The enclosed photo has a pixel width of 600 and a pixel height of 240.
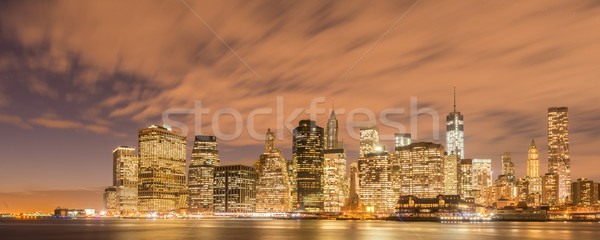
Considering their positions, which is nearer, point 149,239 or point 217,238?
point 149,239

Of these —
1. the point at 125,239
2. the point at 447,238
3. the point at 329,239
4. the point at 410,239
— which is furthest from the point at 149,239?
the point at 447,238

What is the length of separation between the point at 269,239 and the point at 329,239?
11.6m

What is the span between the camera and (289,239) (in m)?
105

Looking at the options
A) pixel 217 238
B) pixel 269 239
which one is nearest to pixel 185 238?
pixel 217 238

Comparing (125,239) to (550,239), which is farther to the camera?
(550,239)

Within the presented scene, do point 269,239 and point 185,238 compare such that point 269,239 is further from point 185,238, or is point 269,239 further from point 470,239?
point 470,239

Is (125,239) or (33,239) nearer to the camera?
(125,239)

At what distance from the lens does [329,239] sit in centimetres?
10138

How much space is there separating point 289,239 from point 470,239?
35116mm

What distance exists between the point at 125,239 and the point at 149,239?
543 cm

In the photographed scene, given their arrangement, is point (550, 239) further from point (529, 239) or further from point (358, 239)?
point (358, 239)

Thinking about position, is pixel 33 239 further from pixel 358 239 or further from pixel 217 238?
pixel 358 239

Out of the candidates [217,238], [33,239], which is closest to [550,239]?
[217,238]

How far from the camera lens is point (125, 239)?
10169 centimetres
